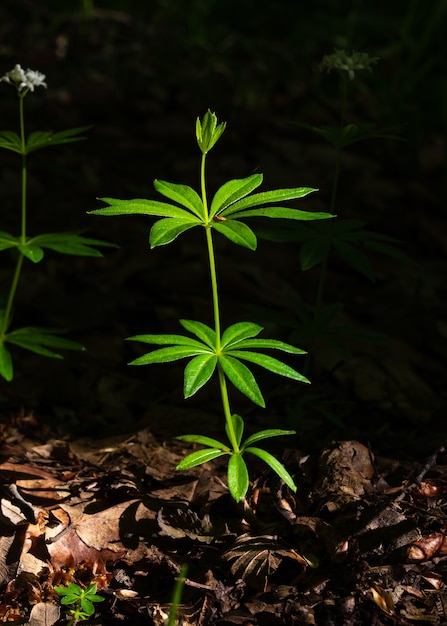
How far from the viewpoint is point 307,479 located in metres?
2.05

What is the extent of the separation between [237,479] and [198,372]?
262 mm

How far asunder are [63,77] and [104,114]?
41 cm

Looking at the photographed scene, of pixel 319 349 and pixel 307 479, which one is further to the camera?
pixel 319 349

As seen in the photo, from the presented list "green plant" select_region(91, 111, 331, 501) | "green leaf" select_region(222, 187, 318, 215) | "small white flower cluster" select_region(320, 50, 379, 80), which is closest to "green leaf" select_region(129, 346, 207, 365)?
"green plant" select_region(91, 111, 331, 501)

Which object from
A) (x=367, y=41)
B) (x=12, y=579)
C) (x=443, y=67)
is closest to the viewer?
(x=12, y=579)

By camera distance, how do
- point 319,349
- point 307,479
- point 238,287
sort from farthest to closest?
1. point 238,287
2. point 319,349
3. point 307,479

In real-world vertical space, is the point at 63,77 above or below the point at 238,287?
above

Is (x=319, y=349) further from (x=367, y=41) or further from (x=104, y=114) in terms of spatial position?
(x=367, y=41)

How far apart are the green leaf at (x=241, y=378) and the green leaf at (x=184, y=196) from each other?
34 centimetres

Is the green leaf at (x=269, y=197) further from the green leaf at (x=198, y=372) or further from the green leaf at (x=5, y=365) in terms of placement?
the green leaf at (x=5, y=365)

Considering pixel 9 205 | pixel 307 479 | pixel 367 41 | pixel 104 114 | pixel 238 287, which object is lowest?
pixel 307 479

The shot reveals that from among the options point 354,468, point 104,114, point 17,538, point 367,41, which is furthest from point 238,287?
point 367,41

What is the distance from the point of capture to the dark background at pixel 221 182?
2652 millimetres

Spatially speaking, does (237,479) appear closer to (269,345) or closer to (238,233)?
(269,345)
